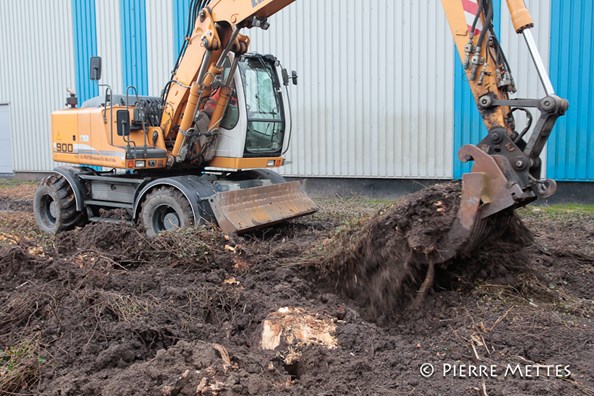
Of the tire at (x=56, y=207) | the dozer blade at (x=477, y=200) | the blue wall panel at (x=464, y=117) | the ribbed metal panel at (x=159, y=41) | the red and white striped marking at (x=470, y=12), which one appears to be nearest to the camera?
the dozer blade at (x=477, y=200)

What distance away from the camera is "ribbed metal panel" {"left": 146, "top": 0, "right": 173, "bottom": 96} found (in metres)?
14.4

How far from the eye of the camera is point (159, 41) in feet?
47.8

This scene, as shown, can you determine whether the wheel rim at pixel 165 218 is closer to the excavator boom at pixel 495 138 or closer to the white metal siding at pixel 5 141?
the excavator boom at pixel 495 138

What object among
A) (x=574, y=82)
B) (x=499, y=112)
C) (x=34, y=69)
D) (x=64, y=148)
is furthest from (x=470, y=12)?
(x=34, y=69)

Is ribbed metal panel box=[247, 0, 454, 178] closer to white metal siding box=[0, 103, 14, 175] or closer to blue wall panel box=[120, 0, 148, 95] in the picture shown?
blue wall panel box=[120, 0, 148, 95]

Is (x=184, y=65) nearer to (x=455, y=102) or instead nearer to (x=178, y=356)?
(x=178, y=356)

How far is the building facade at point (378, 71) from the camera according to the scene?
1059 cm

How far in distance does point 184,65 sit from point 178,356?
4891 mm

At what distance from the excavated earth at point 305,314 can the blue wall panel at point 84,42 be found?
35.7ft

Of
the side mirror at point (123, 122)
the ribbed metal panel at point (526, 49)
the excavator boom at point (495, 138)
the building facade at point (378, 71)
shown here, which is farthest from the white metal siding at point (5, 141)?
the excavator boom at point (495, 138)

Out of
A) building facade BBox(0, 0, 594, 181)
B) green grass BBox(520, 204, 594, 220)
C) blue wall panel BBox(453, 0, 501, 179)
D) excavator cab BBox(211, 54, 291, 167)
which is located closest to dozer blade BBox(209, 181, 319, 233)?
excavator cab BBox(211, 54, 291, 167)

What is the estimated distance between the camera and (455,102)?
452 inches

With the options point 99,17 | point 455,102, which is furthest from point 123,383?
point 99,17

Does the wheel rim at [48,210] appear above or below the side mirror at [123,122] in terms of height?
below
